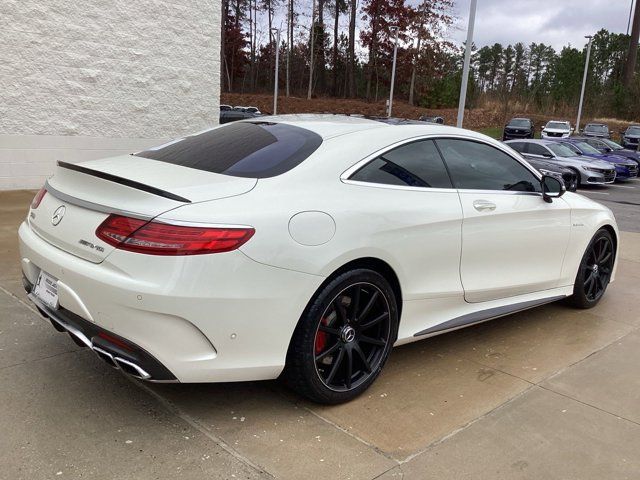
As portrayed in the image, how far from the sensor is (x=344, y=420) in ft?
9.75

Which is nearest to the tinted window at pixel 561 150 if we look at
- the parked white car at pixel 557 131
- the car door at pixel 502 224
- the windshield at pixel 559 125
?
the parked white car at pixel 557 131

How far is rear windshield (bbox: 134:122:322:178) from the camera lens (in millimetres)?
3006

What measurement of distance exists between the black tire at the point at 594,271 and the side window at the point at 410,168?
195 cm

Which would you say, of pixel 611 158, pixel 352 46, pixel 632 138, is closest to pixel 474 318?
pixel 611 158

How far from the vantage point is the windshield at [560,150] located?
57.5 ft

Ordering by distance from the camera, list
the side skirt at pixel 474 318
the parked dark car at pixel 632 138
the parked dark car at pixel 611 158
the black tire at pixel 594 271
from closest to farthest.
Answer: the side skirt at pixel 474 318 < the black tire at pixel 594 271 < the parked dark car at pixel 611 158 < the parked dark car at pixel 632 138

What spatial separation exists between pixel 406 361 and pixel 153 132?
7.82 m

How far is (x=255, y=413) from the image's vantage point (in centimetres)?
298

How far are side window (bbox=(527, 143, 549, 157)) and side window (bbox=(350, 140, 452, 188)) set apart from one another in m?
14.8

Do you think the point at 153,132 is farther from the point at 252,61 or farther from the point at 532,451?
the point at 252,61

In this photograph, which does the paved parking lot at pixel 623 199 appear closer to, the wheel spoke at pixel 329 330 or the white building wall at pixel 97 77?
the white building wall at pixel 97 77

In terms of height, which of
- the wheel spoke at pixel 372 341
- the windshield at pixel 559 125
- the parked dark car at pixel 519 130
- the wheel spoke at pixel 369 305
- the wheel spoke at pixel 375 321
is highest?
the windshield at pixel 559 125

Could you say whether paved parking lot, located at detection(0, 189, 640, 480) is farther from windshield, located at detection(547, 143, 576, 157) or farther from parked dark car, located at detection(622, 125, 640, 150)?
parked dark car, located at detection(622, 125, 640, 150)

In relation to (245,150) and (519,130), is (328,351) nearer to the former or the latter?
(245,150)
